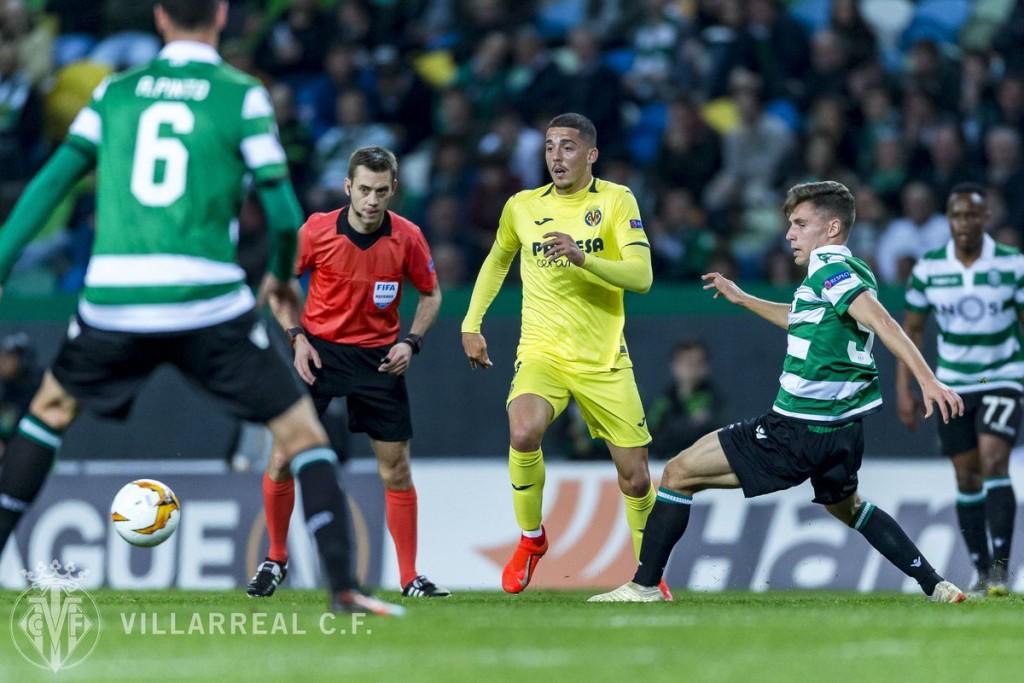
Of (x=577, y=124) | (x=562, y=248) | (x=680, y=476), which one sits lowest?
(x=680, y=476)

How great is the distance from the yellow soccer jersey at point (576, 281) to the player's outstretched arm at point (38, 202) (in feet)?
10.6

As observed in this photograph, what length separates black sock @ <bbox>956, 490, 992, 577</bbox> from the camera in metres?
10.6

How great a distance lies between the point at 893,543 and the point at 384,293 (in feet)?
9.60

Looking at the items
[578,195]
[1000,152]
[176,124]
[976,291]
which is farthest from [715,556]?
[176,124]

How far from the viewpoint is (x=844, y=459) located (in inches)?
312

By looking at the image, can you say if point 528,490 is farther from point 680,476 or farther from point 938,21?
point 938,21

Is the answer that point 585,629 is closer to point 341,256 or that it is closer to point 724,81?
point 341,256

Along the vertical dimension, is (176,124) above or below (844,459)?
above

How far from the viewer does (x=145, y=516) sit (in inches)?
327

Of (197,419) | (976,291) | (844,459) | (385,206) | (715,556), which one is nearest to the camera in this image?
(844,459)

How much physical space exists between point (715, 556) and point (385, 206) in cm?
399

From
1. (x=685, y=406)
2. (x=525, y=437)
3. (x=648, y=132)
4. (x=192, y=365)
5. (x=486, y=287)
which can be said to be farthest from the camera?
(x=648, y=132)

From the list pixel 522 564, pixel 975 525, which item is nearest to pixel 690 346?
pixel 975 525

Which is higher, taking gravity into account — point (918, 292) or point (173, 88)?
point (173, 88)
